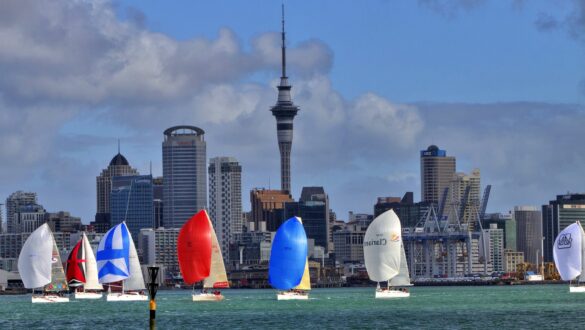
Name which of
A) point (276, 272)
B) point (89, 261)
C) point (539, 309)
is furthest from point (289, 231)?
point (89, 261)

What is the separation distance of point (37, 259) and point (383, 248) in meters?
30.7

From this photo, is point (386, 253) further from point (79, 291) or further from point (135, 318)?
point (79, 291)

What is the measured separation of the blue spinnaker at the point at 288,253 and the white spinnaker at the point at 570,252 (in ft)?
114

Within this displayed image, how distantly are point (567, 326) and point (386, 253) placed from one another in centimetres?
4349

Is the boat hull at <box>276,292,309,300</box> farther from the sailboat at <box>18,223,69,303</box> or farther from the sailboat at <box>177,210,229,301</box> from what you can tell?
the sailboat at <box>18,223,69,303</box>

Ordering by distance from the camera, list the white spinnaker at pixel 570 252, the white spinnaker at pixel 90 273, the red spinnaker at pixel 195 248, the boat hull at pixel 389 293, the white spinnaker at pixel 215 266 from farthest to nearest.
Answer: the white spinnaker at pixel 90 273 → the white spinnaker at pixel 570 252 → the boat hull at pixel 389 293 → the white spinnaker at pixel 215 266 → the red spinnaker at pixel 195 248

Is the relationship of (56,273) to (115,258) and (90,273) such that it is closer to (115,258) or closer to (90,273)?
(115,258)

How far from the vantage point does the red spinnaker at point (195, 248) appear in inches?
4961

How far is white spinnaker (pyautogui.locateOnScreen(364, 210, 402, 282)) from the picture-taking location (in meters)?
136

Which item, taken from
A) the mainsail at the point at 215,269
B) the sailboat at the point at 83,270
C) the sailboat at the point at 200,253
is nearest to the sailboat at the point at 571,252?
the mainsail at the point at 215,269

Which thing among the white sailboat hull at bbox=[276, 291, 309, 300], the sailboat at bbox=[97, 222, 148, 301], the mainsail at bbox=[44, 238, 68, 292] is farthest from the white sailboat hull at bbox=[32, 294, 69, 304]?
the white sailboat hull at bbox=[276, 291, 309, 300]

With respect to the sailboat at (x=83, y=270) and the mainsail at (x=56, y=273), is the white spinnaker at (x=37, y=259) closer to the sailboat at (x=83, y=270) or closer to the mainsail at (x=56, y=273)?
the mainsail at (x=56, y=273)

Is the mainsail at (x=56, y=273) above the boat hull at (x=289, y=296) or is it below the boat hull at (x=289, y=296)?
above

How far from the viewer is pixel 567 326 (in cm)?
9338
